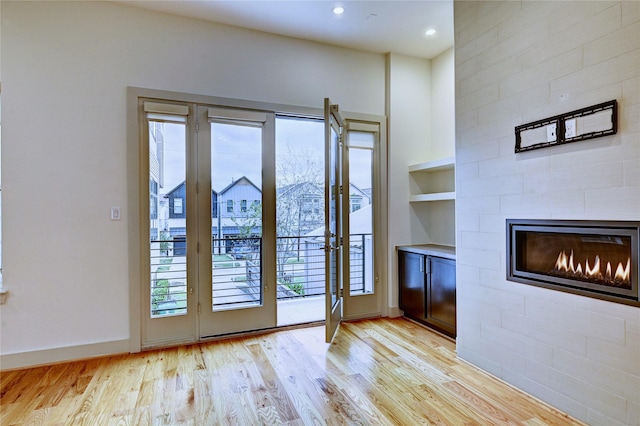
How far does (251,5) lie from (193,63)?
29.8 inches

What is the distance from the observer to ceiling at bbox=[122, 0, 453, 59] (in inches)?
116

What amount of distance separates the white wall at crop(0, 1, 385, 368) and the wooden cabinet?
278 centimetres

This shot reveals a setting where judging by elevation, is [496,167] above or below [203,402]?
above

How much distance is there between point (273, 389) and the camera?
2334mm

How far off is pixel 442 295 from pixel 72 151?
11.6 feet

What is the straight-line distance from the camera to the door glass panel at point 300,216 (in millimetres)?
4699

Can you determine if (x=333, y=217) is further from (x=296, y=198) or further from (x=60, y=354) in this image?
(x=60, y=354)

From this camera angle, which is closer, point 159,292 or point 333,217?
point 159,292

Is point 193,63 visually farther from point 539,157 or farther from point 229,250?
point 539,157

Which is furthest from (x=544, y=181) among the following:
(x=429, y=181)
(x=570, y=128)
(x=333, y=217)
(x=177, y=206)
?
(x=177, y=206)

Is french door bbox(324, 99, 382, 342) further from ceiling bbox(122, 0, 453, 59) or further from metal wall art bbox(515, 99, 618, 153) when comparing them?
metal wall art bbox(515, 99, 618, 153)

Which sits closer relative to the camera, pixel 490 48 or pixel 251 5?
pixel 490 48

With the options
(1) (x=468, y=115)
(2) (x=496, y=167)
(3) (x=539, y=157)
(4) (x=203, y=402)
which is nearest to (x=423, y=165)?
(1) (x=468, y=115)

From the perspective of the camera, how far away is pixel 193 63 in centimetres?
319
